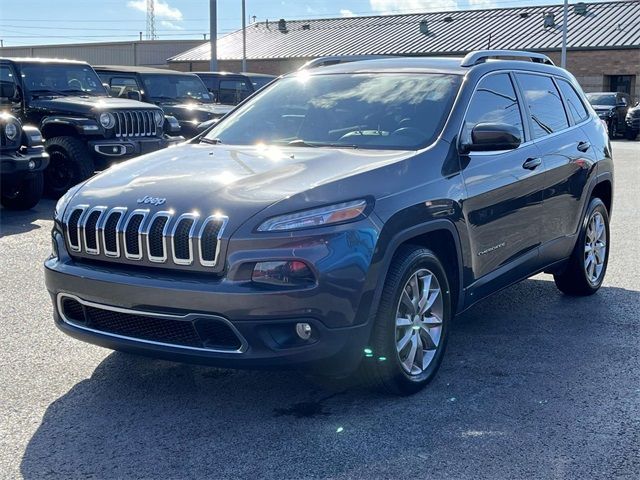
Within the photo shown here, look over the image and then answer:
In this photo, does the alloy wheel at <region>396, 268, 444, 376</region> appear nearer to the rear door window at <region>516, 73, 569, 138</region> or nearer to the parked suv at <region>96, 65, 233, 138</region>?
the rear door window at <region>516, 73, 569, 138</region>

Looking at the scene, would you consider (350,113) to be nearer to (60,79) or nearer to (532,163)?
(532,163)

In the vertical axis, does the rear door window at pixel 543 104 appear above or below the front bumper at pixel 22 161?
above

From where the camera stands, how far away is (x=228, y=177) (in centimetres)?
414

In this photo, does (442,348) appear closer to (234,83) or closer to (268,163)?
(268,163)

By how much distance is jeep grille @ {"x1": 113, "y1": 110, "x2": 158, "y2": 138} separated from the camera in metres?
12.0

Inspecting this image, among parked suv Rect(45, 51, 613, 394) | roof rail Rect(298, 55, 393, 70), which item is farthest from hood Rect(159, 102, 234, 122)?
parked suv Rect(45, 51, 613, 394)

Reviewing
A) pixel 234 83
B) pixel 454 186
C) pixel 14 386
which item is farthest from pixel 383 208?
pixel 234 83

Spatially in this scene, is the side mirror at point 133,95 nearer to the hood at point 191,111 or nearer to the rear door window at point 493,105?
the hood at point 191,111

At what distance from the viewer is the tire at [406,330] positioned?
395 centimetres

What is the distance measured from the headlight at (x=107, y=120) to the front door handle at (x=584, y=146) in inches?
296

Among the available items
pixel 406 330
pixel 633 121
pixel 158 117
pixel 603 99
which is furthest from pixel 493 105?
pixel 603 99

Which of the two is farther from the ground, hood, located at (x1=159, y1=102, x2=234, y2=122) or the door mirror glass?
the door mirror glass

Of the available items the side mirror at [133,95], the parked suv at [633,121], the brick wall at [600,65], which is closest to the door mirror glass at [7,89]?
the side mirror at [133,95]

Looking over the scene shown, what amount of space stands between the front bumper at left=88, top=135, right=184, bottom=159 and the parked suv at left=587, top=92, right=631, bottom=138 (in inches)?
785
